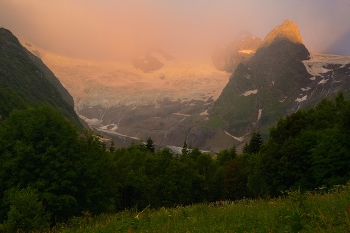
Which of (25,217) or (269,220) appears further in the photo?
(25,217)

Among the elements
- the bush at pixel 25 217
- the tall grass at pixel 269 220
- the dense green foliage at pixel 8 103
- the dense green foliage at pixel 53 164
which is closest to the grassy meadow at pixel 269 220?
the tall grass at pixel 269 220

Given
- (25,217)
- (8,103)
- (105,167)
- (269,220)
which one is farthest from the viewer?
(8,103)

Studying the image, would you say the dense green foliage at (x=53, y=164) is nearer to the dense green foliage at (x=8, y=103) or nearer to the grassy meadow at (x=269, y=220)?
the grassy meadow at (x=269, y=220)

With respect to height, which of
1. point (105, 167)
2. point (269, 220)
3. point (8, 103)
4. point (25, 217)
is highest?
point (269, 220)

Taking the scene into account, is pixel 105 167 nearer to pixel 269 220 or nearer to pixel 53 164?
pixel 53 164

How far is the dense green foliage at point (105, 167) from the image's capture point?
31.3m

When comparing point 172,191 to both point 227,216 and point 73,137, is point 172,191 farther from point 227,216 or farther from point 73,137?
point 227,216

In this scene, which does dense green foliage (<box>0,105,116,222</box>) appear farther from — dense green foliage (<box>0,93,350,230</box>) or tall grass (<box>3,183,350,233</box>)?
tall grass (<box>3,183,350,233</box>)

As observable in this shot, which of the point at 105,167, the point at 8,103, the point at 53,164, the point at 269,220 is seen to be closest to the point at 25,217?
the point at 269,220

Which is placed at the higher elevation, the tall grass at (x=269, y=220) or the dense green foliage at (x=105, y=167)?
the tall grass at (x=269, y=220)

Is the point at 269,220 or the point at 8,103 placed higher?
the point at 269,220

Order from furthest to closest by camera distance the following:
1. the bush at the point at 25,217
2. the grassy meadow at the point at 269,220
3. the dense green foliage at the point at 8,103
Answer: the dense green foliage at the point at 8,103 → the bush at the point at 25,217 → the grassy meadow at the point at 269,220

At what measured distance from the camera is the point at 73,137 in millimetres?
36844

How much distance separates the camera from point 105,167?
41281 mm
